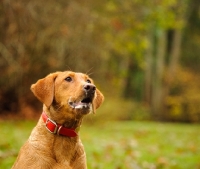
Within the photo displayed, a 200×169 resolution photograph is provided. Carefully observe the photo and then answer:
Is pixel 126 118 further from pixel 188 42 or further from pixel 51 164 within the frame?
pixel 51 164

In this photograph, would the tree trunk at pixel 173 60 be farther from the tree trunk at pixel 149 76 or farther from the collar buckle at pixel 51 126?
the collar buckle at pixel 51 126

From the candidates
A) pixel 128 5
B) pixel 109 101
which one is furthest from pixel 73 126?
pixel 109 101

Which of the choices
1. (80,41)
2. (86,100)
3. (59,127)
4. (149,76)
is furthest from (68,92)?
(149,76)

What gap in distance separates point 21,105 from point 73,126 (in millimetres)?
15337

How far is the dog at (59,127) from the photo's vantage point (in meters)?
4.21

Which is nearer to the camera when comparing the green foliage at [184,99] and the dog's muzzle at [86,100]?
the dog's muzzle at [86,100]

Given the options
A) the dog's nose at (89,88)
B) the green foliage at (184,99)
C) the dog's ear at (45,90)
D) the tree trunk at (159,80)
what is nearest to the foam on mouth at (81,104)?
the dog's nose at (89,88)

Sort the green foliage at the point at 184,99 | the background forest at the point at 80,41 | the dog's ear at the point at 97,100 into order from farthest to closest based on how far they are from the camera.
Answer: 1. the green foliage at the point at 184,99
2. the background forest at the point at 80,41
3. the dog's ear at the point at 97,100

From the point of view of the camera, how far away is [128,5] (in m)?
14.4

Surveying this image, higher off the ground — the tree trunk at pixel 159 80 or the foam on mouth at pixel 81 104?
the foam on mouth at pixel 81 104

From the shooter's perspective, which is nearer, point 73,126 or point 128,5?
point 73,126

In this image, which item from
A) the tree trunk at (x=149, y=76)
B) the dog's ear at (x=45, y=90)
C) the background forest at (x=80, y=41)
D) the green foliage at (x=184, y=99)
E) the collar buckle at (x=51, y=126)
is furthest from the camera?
Answer: the tree trunk at (x=149, y=76)

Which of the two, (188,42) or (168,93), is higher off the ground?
(188,42)

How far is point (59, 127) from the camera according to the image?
4.39 metres
